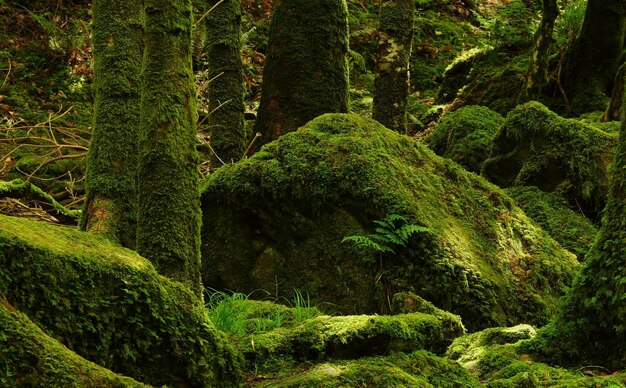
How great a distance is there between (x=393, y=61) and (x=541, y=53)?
3.40m

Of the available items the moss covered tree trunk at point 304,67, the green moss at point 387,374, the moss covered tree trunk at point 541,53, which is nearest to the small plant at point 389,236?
the green moss at point 387,374

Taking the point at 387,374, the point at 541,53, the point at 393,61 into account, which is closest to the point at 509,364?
the point at 387,374

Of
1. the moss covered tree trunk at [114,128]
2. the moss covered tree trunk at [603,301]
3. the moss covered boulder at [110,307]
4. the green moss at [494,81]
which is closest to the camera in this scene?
the moss covered boulder at [110,307]

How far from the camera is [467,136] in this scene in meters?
11.2

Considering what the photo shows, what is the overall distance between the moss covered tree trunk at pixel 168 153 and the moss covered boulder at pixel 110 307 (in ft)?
4.27

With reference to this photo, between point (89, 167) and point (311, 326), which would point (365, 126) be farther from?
point (311, 326)

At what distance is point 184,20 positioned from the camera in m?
4.65

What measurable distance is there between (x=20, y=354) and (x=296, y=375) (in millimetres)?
1495

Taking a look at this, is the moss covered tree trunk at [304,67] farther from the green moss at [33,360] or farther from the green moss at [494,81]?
the green moss at [33,360]

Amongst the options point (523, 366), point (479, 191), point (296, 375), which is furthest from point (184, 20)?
point (479, 191)

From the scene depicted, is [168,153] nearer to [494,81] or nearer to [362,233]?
[362,233]

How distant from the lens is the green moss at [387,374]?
10.7 feet

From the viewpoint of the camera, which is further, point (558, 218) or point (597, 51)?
point (597, 51)

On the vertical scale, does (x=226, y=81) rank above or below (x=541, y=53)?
below
